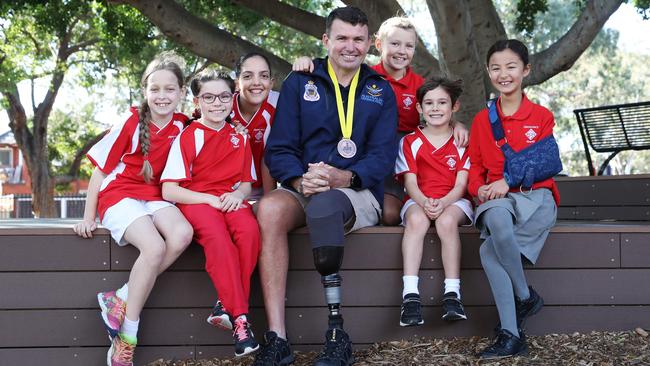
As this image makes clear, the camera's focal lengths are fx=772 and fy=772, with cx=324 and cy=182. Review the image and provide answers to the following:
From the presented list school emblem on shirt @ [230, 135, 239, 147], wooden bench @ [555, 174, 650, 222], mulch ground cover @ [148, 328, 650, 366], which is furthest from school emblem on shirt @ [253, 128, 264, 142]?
wooden bench @ [555, 174, 650, 222]

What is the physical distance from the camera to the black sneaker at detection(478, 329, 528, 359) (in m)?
3.96

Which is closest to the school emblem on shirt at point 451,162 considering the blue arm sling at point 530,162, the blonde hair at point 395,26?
the blue arm sling at point 530,162

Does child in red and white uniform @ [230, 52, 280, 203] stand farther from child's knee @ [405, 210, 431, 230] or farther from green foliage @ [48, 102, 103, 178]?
green foliage @ [48, 102, 103, 178]

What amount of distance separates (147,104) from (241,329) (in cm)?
143

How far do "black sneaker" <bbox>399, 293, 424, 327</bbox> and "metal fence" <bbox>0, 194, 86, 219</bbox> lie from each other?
88.4 feet

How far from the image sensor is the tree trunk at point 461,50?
7.01 meters

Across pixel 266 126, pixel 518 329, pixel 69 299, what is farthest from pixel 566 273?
pixel 69 299

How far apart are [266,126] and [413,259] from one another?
4.20 feet

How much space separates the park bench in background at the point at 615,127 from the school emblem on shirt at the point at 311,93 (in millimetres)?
4837

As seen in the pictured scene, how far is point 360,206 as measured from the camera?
4.24 m

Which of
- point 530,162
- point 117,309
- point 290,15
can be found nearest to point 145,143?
point 117,309

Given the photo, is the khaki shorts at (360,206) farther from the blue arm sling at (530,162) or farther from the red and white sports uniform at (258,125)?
the blue arm sling at (530,162)

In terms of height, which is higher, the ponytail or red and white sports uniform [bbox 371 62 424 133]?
red and white sports uniform [bbox 371 62 424 133]

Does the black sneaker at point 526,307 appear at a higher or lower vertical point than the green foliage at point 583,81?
lower
